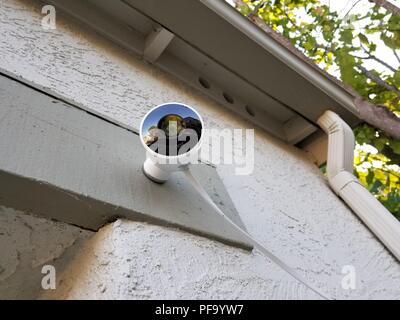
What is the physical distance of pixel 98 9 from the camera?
1854 millimetres

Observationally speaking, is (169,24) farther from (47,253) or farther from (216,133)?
(47,253)

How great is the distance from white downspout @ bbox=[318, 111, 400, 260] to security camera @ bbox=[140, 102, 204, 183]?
1.28 metres

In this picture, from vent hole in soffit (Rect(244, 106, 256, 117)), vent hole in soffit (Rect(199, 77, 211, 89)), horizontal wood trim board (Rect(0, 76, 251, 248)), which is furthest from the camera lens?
vent hole in soffit (Rect(244, 106, 256, 117))

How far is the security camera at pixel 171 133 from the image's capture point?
100 cm

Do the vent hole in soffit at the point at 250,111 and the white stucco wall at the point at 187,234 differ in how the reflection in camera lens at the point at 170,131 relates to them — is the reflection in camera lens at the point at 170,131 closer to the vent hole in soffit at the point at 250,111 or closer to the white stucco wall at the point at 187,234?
the white stucco wall at the point at 187,234

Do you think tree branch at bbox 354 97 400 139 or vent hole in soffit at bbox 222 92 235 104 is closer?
vent hole in soffit at bbox 222 92 235 104

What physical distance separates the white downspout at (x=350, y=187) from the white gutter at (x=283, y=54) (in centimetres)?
14

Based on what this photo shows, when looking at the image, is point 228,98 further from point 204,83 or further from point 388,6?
point 388,6

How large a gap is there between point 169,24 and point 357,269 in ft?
4.47

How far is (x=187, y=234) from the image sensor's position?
3.45 feet

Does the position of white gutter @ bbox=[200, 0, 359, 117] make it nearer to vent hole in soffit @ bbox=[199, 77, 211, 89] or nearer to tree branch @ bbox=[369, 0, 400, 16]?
vent hole in soffit @ bbox=[199, 77, 211, 89]

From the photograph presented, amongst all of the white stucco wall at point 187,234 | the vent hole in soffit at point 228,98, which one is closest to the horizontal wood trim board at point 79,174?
the white stucco wall at point 187,234

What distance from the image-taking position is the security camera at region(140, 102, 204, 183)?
1.00 m

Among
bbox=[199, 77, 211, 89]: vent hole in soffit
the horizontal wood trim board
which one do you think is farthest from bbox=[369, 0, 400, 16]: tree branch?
the horizontal wood trim board
